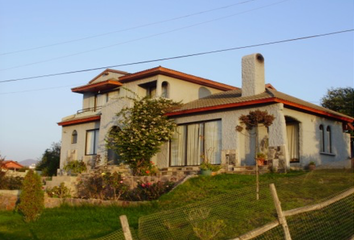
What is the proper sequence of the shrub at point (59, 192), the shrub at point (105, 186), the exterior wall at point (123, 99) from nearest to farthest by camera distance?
the shrub at point (105, 186), the shrub at point (59, 192), the exterior wall at point (123, 99)

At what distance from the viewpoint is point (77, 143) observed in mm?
A: 29438

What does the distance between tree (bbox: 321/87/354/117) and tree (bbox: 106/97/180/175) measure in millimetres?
12754

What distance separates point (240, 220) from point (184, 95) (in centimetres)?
1748

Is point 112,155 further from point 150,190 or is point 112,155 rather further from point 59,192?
point 150,190

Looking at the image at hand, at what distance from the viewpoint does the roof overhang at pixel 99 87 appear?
93.7 feet

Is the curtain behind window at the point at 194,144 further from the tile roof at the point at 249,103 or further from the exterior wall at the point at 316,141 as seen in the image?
the exterior wall at the point at 316,141

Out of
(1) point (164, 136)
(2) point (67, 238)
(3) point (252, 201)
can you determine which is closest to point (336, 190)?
(3) point (252, 201)

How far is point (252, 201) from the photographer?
32.4 ft

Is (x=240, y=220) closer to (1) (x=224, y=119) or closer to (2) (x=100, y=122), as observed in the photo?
(1) (x=224, y=119)

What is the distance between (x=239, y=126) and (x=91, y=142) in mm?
11262

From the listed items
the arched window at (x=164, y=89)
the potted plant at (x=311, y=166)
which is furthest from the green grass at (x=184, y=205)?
the arched window at (x=164, y=89)

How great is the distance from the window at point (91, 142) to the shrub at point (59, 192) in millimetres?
7138

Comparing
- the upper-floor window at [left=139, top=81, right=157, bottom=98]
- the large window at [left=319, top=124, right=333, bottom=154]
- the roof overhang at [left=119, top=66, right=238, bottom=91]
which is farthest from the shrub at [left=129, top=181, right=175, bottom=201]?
the upper-floor window at [left=139, top=81, right=157, bottom=98]

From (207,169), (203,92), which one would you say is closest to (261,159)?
(207,169)
